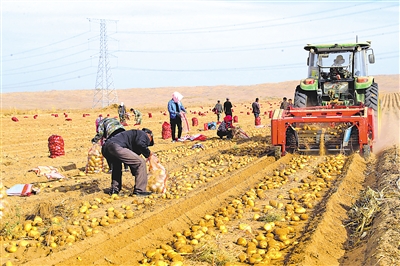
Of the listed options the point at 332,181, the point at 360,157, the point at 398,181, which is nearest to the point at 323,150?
the point at 360,157

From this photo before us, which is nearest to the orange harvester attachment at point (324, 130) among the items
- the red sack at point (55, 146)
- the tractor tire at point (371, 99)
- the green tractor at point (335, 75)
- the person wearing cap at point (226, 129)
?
the tractor tire at point (371, 99)

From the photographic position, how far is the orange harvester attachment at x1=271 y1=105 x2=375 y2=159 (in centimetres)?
1144

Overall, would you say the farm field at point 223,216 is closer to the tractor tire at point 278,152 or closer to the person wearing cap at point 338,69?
the tractor tire at point 278,152

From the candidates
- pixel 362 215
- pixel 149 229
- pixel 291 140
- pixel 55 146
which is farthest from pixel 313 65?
pixel 149 229

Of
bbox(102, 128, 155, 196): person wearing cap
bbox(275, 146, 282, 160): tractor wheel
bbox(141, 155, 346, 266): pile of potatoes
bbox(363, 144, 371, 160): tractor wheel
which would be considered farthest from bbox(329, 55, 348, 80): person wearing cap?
bbox(102, 128, 155, 196): person wearing cap

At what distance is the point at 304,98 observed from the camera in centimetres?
1443

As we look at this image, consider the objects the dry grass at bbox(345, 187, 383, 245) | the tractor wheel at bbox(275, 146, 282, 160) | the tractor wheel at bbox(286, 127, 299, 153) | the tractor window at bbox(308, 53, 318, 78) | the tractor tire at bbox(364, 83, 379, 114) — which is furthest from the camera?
the tractor window at bbox(308, 53, 318, 78)

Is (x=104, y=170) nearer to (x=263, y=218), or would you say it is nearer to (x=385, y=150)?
(x=263, y=218)

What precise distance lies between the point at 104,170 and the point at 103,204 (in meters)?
3.60

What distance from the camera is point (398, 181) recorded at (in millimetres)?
8227

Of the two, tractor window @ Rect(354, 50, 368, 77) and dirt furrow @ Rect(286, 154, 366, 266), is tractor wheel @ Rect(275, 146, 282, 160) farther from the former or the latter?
tractor window @ Rect(354, 50, 368, 77)

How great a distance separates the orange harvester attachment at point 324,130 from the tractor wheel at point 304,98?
156 cm

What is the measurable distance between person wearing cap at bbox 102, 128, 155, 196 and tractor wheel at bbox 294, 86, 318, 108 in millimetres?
7030

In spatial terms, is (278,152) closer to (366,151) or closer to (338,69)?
(366,151)
